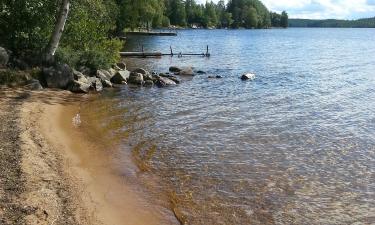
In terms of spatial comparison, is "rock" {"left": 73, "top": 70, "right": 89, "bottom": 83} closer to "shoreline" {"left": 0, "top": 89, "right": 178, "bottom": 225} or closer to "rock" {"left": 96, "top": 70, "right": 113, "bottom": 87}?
"rock" {"left": 96, "top": 70, "right": 113, "bottom": 87}

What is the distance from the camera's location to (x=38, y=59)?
24.2 meters

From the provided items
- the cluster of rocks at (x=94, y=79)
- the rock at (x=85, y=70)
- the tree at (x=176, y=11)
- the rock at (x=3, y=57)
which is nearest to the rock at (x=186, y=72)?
the cluster of rocks at (x=94, y=79)

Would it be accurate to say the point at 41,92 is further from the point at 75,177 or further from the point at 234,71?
the point at 234,71

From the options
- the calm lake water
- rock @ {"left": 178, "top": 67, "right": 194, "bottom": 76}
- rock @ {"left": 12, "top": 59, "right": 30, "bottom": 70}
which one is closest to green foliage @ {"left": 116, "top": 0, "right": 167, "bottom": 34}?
rock @ {"left": 178, "top": 67, "right": 194, "bottom": 76}

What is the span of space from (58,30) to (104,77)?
→ 5064mm

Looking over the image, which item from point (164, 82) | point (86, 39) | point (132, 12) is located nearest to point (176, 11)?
point (132, 12)

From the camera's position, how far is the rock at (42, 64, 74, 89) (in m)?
23.1

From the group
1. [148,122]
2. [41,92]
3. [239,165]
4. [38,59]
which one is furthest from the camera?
[38,59]

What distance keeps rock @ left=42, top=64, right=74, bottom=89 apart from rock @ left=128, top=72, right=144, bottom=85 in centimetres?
551

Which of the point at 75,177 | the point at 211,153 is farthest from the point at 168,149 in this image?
the point at 75,177

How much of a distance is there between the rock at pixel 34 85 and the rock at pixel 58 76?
1.09 metres

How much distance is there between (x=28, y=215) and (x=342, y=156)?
1016cm

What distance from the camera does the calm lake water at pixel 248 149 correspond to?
34.6ft

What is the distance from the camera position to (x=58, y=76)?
23.3 meters
